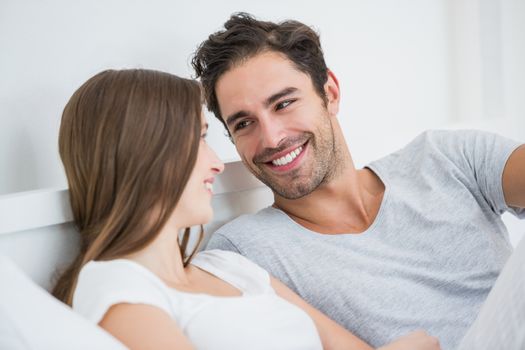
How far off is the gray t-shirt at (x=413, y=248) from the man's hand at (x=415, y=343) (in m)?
A: 0.16

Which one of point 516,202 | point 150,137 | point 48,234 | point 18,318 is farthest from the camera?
point 516,202

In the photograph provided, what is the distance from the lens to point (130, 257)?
3.50 ft

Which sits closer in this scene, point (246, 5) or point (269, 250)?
point (269, 250)

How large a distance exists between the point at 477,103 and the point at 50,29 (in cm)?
227

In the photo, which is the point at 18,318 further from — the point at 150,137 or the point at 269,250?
the point at 269,250

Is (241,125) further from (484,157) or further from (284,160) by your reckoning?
(484,157)

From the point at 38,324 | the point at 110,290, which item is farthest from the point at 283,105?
the point at 38,324

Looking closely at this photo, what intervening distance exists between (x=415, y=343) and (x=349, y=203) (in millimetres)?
489

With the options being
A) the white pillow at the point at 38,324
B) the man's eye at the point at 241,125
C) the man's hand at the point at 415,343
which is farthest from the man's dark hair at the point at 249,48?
the white pillow at the point at 38,324

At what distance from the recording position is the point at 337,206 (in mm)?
1617

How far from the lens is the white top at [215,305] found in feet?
3.08

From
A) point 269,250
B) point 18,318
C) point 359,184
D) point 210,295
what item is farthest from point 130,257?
point 359,184

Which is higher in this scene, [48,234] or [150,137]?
[150,137]

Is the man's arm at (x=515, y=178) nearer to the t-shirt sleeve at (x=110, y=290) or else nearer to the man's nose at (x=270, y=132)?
the man's nose at (x=270, y=132)
